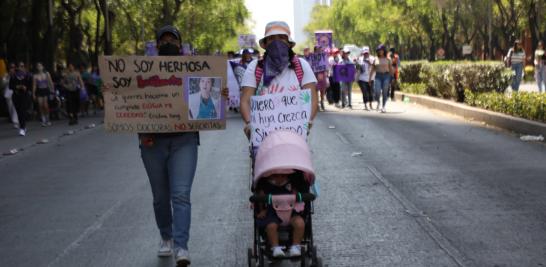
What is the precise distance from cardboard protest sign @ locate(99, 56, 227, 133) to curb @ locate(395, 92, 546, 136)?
32.6 feet

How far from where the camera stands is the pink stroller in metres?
5.86

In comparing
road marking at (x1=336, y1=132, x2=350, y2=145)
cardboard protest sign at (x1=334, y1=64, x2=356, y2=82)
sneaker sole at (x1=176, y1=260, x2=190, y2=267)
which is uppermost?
cardboard protest sign at (x1=334, y1=64, x2=356, y2=82)

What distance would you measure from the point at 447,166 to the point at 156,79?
637cm

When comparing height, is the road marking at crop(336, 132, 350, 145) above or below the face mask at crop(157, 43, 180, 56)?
below

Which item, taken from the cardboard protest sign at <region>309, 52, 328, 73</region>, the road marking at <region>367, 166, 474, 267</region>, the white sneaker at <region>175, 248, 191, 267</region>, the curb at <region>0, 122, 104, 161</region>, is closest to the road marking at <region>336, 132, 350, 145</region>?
the road marking at <region>367, 166, 474, 267</region>

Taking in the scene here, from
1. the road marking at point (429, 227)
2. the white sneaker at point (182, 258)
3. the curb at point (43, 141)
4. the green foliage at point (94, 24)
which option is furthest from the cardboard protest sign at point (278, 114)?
the green foliage at point (94, 24)

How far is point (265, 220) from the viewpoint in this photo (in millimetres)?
6074

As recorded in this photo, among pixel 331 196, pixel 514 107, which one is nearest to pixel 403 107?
pixel 514 107

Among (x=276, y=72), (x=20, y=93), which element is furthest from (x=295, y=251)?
(x=20, y=93)

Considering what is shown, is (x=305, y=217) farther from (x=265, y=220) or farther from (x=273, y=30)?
(x=273, y=30)

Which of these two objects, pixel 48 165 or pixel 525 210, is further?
pixel 48 165

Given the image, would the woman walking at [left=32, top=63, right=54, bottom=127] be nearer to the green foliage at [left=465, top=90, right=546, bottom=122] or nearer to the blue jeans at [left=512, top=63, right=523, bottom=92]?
the green foliage at [left=465, top=90, right=546, bottom=122]

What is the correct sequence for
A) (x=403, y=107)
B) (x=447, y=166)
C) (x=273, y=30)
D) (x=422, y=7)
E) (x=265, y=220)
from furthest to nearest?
(x=422, y=7), (x=403, y=107), (x=447, y=166), (x=273, y=30), (x=265, y=220)

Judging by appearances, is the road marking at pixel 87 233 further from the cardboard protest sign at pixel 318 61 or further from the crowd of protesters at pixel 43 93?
the cardboard protest sign at pixel 318 61
